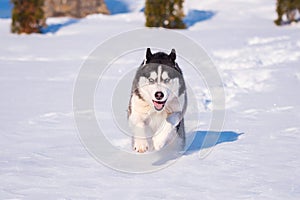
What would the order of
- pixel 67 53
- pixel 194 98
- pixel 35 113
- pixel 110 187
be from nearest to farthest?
pixel 110 187, pixel 35 113, pixel 194 98, pixel 67 53

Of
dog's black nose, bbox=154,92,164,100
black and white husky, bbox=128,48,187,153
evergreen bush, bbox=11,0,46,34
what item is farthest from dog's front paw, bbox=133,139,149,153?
evergreen bush, bbox=11,0,46,34

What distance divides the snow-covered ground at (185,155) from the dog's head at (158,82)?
59cm

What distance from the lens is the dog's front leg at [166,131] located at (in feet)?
13.8

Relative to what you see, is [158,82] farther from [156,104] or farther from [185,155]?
[185,155]

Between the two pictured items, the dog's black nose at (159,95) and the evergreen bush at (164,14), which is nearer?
the dog's black nose at (159,95)

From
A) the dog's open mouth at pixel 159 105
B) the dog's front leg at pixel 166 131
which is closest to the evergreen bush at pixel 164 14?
the dog's front leg at pixel 166 131

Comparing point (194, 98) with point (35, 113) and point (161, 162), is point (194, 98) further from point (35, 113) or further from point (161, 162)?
point (161, 162)

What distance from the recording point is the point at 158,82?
4.06 metres

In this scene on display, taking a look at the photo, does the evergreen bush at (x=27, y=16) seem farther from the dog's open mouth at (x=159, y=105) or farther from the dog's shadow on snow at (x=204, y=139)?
the dog's open mouth at (x=159, y=105)

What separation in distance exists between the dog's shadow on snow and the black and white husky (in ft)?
0.78

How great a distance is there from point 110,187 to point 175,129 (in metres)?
1.03

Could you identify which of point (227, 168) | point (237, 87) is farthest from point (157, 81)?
point (237, 87)

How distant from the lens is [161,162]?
421 cm

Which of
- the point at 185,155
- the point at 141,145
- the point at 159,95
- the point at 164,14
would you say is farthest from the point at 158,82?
the point at 164,14
